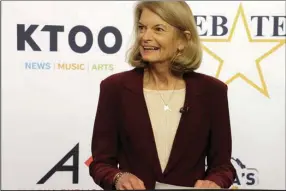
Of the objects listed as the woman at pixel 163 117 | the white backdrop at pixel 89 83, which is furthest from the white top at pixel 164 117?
the white backdrop at pixel 89 83

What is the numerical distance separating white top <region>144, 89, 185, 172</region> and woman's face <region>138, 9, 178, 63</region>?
117mm

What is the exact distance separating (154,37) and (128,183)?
46 centimetres

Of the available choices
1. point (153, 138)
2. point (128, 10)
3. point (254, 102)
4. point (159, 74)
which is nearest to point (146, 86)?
point (159, 74)

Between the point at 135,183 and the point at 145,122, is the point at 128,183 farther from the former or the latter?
the point at 145,122

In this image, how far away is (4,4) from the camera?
2008 mm

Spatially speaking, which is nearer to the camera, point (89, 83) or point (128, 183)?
point (128, 183)

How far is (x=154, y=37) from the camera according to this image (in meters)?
A: 1.29

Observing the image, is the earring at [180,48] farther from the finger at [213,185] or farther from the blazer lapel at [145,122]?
the finger at [213,185]

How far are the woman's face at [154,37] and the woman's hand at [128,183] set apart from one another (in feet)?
1.24

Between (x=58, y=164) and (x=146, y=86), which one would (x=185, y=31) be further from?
(x=58, y=164)

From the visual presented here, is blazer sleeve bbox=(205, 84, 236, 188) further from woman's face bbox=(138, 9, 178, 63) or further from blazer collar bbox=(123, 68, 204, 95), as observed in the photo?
woman's face bbox=(138, 9, 178, 63)

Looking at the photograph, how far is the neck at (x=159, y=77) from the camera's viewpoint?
134 cm

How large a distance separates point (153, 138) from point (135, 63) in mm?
263

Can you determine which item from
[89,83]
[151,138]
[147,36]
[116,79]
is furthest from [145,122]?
[89,83]
